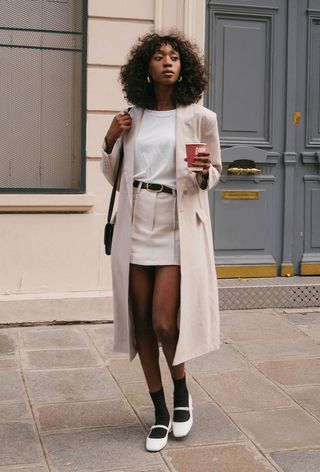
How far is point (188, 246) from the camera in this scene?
13.0 feet

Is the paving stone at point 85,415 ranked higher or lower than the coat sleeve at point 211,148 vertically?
lower

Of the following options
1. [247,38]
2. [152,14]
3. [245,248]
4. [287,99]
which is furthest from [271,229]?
[152,14]

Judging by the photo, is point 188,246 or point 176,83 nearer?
point 188,246

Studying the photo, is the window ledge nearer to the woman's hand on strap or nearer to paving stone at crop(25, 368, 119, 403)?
paving stone at crop(25, 368, 119, 403)

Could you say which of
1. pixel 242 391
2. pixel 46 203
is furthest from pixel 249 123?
pixel 242 391

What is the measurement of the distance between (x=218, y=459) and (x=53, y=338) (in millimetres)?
2692

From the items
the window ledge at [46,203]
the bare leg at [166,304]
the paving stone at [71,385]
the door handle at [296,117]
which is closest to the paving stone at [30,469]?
the bare leg at [166,304]

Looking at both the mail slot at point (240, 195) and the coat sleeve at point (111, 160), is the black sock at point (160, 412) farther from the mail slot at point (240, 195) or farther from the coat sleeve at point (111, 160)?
the mail slot at point (240, 195)

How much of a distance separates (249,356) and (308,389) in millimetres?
842

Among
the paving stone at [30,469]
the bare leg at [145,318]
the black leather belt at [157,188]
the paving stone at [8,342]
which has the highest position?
the black leather belt at [157,188]

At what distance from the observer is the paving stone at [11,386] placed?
15.7 ft

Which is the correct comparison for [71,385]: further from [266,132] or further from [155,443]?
[266,132]

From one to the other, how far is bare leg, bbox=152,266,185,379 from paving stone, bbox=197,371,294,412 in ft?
2.87

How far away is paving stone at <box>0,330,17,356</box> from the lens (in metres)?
5.86
